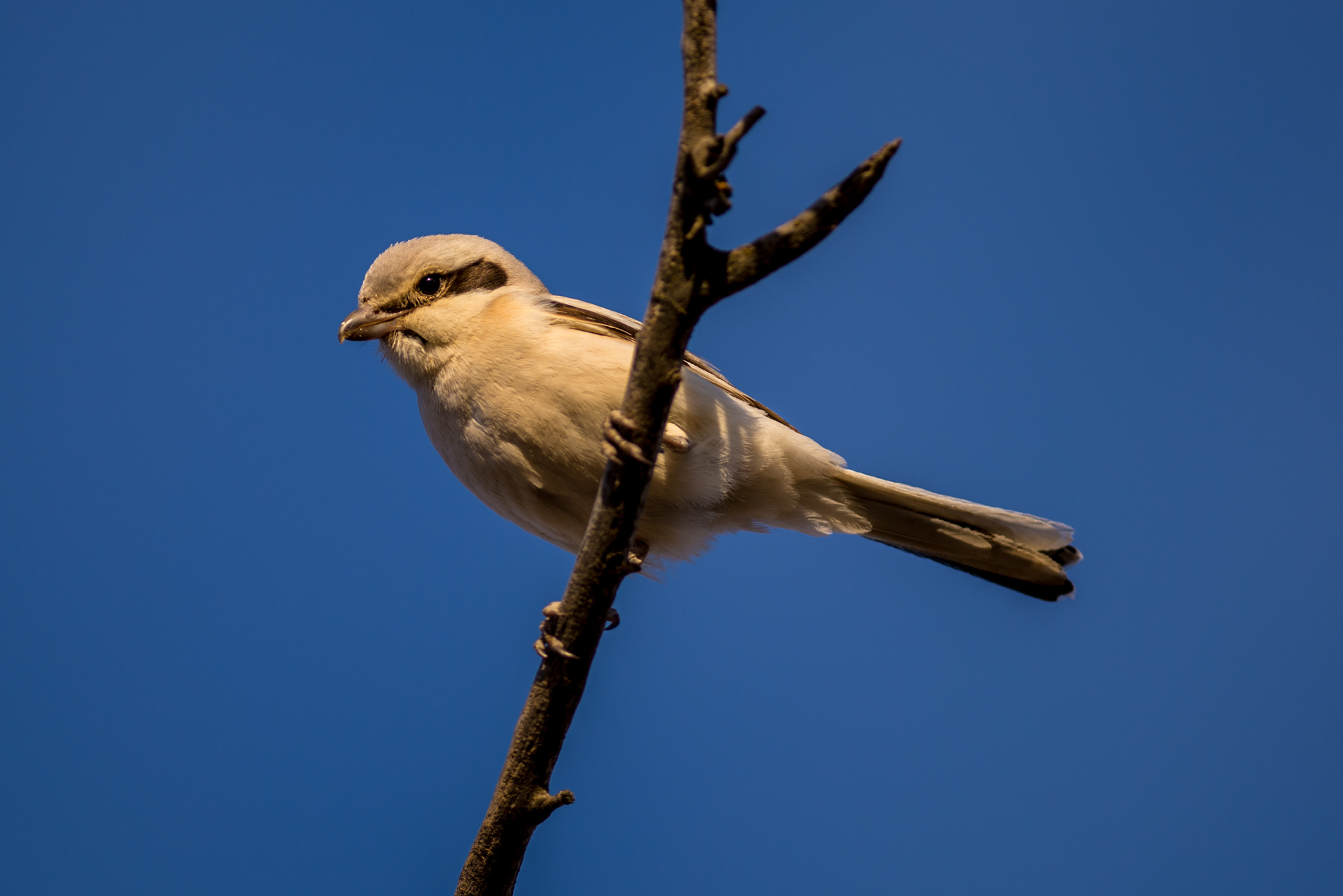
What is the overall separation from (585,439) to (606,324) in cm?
65

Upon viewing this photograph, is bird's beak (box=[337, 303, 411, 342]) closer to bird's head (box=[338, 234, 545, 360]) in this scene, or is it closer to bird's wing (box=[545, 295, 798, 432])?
bird's head (box=[338, 234, 545, 360])

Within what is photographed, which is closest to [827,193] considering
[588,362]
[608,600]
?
[608,600]

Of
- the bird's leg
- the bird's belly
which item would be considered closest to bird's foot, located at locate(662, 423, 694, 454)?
the bird's belly

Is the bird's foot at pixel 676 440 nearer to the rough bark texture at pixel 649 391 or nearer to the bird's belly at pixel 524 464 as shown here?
the bird's belly at pixel 524 464

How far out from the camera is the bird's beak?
12.5ft

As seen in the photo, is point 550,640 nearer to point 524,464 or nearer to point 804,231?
point 524,464

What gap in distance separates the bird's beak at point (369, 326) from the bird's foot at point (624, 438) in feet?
5.87

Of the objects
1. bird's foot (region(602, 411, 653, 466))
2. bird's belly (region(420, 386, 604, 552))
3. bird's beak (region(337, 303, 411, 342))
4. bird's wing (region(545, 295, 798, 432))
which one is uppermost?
bird's wing (region(545, 295, 798, 432))

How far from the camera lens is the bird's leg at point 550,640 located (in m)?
2.66

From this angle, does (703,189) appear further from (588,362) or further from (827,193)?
(588,362)

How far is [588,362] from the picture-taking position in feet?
11.1

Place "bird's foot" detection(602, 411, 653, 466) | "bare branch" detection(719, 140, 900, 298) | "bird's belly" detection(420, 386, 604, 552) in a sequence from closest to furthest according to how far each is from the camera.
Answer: "bare branch" detection(719, 140, 900, 298), "bird's foot" detection(602, 411, 653, 466), "bird's belly" detection(420, 386, 604, 552)

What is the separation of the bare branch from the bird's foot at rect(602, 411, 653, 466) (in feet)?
1.46

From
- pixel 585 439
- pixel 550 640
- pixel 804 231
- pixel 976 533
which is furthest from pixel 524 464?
pixel 976 533
